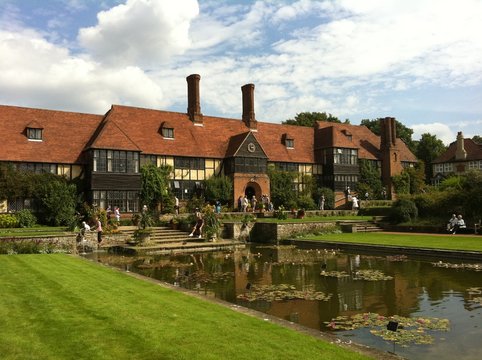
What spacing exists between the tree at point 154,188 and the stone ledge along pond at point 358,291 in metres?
13.7

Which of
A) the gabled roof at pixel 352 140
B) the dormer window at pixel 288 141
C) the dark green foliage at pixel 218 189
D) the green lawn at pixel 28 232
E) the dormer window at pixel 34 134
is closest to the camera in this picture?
the green lawn at pixel 28 232

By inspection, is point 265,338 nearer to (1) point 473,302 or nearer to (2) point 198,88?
(1) point 473,302

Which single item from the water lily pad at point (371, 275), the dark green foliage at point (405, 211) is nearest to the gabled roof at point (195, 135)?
the dark green foliage at point (405, 211)

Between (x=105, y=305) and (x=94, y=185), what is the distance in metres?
25.3

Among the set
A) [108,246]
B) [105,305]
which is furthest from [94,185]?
[105,305]

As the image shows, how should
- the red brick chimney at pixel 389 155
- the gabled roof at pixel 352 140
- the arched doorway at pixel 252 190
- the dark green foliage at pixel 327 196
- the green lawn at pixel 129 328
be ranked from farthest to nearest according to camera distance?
the red brick chimney at pixel 389 155
the gabled roof at pixel 352 140
the dark green foliage at pixel 327 196
the arched doorway at pixel 252 190
the green lawn at pixel 129 328

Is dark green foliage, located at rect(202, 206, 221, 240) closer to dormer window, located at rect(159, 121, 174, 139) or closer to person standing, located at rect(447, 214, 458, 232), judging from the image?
dormer window, located at rect(159, 121, 174, 139)

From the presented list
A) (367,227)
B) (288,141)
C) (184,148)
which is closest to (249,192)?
(184,148)

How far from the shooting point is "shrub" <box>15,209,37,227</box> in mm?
28828

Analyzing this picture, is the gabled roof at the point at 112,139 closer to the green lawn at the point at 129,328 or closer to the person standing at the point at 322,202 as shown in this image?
the person standing at the point at 322,202

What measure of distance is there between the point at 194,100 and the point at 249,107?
6425 millimetres

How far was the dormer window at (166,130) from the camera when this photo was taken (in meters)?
39.2

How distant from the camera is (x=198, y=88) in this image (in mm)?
42312

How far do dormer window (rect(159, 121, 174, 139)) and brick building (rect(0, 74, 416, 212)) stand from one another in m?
0.09
